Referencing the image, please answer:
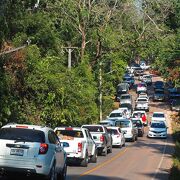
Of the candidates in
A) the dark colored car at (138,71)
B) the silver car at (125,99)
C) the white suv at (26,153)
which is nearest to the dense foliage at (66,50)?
the white suv at (26,153)

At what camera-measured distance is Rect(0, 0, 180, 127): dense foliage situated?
32406mm

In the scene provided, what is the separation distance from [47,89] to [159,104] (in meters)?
51.7

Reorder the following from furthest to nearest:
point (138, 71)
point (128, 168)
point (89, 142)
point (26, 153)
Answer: point (138, 71), point (89, 142), point (128, 168), point (26, 153)

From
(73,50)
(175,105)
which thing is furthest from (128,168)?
(175,105)

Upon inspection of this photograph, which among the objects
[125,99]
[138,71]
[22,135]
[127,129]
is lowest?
[127,129]

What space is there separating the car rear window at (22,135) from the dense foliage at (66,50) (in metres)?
7.15

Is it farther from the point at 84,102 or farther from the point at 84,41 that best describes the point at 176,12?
A: the point at 84,102

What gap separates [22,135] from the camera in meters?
16.7

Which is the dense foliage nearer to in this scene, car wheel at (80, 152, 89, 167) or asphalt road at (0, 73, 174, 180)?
asphalt road at (0, 73, 174, 180)

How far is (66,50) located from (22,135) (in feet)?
140

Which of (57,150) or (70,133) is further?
(70,133)

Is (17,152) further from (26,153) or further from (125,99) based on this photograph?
(125,99)

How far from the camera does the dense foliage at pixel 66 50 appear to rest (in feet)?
106

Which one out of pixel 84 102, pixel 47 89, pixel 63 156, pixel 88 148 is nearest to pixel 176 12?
pixel 84 102
